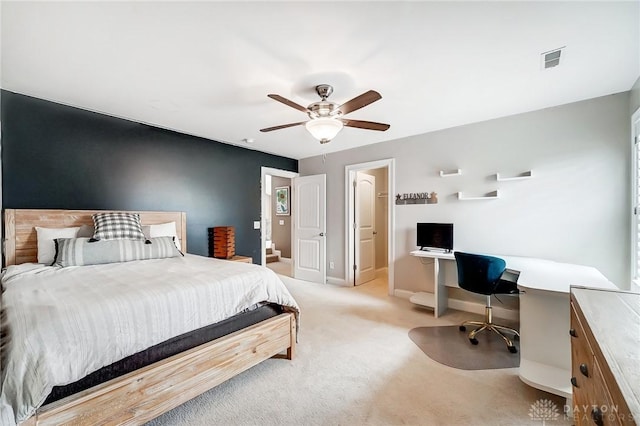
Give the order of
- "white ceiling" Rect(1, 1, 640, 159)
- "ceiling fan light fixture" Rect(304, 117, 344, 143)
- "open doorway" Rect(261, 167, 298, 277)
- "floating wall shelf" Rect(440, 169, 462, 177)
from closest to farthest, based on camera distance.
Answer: "white ceiling" Rect(1, 1, 640, 159), "ceiling fan light fixture" Rect(304, 117, 344, 143), "floating wall shelf" Rect(440, 169, 462, 177), "open doorway" Rect(261, 167, 298, 277)

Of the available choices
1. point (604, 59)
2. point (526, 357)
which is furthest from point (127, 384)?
point (604, 59)

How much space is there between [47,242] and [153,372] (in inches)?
77.9

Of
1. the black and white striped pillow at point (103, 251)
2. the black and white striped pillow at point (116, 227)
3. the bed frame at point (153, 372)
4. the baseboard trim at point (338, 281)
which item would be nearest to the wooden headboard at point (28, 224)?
the bed frame at point (153, 372)

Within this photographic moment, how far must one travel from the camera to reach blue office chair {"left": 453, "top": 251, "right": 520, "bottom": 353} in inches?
96.4

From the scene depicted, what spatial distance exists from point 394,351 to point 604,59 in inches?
112

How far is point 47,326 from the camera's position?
1203mm

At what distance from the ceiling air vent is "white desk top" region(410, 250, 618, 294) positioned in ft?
5.24

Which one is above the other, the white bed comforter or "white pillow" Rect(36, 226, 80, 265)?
"white pillow" Rect(36, 226, 80, 265)

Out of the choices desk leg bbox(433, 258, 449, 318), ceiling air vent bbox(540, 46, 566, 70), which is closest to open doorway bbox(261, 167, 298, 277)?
desk leg bbox(433, 258, 449, 318)

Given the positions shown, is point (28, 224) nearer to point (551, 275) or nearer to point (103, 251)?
point (103, 251)

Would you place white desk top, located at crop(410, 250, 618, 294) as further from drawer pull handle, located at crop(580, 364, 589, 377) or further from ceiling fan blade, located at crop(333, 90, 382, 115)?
ceiling fan blade, located at crop(333, 90, 382, 115)

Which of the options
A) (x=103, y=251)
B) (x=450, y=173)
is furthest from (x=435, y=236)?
(x=103, y=251)

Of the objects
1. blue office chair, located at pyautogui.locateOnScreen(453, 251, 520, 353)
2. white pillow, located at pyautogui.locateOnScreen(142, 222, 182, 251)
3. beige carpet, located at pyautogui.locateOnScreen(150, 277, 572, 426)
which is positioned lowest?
beige carpet, located at pyautogui.locateOnScreen(150, 277, 572, 426)

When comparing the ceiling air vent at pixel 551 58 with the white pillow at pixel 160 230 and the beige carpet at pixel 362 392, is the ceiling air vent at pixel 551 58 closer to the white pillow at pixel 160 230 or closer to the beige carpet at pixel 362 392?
the beige carpet at pixel 362 392
